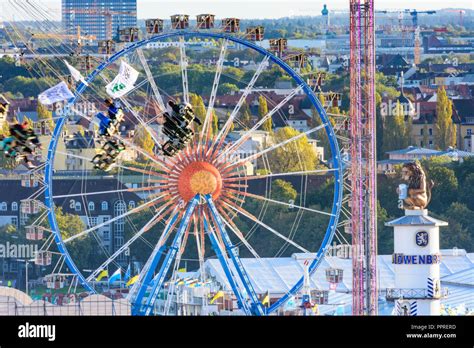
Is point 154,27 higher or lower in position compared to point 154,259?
higher

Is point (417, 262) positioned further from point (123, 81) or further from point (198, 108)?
point (198, 108)

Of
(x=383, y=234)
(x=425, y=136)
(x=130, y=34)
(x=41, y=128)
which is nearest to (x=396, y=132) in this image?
(x=425, y=136)

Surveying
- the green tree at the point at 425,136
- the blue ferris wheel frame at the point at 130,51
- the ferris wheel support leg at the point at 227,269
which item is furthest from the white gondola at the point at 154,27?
the green tree at the point at 425,136

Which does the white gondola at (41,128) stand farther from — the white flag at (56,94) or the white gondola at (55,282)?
the white gondola at (55,282)

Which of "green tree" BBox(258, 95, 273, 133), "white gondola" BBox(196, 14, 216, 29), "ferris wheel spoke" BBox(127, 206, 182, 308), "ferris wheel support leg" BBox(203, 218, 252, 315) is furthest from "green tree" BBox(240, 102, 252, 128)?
"ferris wheel support leg" BBox(203, 218, 252, 315)

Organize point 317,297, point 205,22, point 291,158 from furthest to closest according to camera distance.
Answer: point 291,158 < point 317,297 < point 205,22
